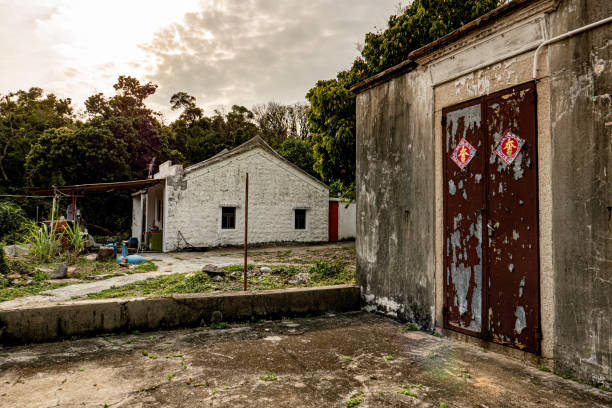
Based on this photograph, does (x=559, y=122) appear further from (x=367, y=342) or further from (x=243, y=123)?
(x=243, y=123)

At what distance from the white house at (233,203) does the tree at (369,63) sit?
25.9ft

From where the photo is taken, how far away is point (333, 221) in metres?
19.8

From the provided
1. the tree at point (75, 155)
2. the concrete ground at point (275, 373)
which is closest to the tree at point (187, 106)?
the tree at point (75, 155)

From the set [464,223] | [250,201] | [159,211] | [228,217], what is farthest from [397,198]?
[159,211]

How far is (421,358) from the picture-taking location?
355 centimetres

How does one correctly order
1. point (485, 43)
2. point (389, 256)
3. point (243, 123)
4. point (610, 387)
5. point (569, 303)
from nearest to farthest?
1. point (610, 387)
2. point (569, 303)
3. point (485, 43)
4. point (389, 256)
5. point (243, 123)

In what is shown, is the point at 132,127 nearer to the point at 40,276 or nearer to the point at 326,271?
the point at 40,276

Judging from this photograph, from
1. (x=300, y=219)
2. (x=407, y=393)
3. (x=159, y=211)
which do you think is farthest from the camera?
(x=300, y=219)

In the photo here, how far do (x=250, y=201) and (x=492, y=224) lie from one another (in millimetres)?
13922

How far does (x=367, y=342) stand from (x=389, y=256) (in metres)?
1.32

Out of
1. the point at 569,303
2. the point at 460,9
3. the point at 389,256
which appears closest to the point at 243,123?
the point at 460,9

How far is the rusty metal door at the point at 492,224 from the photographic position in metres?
3.38

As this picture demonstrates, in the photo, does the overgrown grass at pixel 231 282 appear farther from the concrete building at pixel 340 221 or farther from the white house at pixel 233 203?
the concrete building at pixel 340 221

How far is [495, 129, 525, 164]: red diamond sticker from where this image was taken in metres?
3.51
